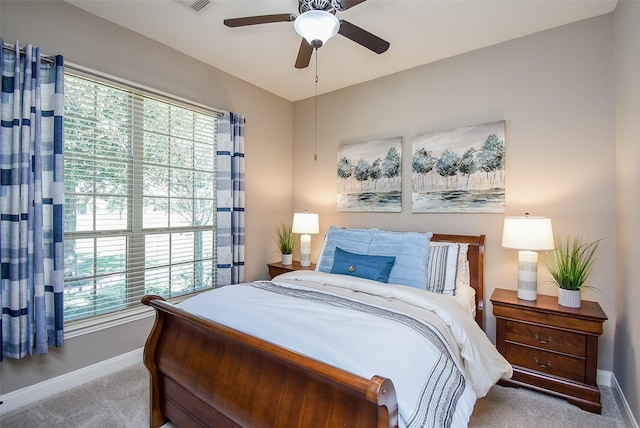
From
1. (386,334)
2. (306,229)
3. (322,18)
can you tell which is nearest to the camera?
(386,334)

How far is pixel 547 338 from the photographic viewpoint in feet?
7.16

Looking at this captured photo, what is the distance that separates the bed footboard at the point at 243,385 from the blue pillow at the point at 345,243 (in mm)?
1383

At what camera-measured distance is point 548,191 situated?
252cm

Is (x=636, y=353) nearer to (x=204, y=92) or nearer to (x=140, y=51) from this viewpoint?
(x=204, y=92)

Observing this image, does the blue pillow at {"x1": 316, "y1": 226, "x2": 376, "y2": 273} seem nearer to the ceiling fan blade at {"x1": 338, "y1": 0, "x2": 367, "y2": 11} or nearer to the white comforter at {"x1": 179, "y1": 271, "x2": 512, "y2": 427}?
the white comforter at {"x1": 179, "y1": 271, "x2": 512, "y2": 427}

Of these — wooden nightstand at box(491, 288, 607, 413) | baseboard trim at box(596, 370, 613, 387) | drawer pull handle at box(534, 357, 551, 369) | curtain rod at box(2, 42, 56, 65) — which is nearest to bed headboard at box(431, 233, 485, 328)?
wooden nightstand at box(491, 288, 607, 413)

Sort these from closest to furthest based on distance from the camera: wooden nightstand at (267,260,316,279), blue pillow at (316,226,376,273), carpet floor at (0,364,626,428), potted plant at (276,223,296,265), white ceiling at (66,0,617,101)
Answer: carpet floor at (0,364,626,428) → white ceiling at (66,0,617,101) → blue pillow at (316,226,376,273) → wooden nightstand at (267,260,316,279) → potted plant at (276,223,296,265)

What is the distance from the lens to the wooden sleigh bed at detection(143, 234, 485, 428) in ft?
3.41

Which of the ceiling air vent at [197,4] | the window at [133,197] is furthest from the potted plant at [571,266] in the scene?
the ceiling air vent at [197,4]

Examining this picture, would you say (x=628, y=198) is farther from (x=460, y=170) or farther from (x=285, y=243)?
(x=285, y=243)

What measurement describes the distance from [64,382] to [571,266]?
12.2ft

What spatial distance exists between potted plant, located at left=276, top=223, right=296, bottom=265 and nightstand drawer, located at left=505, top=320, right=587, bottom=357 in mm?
2287

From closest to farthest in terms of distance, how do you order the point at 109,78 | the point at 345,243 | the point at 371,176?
1. the point at 109,78
2. the point at 345,243
3. the point at 371,176

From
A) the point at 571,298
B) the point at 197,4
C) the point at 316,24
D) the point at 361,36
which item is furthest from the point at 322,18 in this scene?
the point at 571,298
